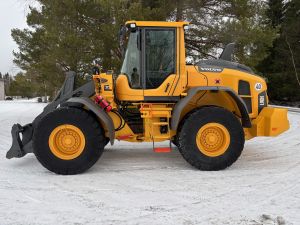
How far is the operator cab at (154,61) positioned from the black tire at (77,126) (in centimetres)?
81

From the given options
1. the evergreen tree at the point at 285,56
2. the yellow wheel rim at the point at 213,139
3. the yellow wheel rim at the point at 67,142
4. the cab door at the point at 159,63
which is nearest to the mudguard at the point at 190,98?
the cab door at the point at 159,63

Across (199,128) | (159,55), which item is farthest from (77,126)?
(199,128)

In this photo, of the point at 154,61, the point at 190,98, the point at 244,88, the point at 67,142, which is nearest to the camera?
the point at 67,142

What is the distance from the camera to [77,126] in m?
5.87

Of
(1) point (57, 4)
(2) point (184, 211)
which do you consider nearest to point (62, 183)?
(2) point (184, 211)

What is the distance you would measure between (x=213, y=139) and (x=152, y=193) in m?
1.72

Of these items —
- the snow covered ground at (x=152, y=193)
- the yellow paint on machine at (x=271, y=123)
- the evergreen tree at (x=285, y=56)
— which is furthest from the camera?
the evergreen tree at (x=285, y=56)

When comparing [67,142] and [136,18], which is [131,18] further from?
[67,142]

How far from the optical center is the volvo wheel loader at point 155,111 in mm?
5871

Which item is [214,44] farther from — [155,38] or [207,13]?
[155,38]

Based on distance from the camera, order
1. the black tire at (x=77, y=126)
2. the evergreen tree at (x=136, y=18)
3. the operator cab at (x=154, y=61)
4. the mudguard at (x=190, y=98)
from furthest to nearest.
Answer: the evergreen tree at (x=136, y=18)
the operator cab at (x=154, y=61)
the mudguard at (x=190, y=98)
the black tire at (x=77, y=126)

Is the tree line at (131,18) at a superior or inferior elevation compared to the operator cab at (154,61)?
superior

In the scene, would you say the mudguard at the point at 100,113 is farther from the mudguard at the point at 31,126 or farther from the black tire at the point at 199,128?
the black tire at the point at 199,128

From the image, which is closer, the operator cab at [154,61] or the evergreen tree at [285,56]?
the operator cab at [154,61]
